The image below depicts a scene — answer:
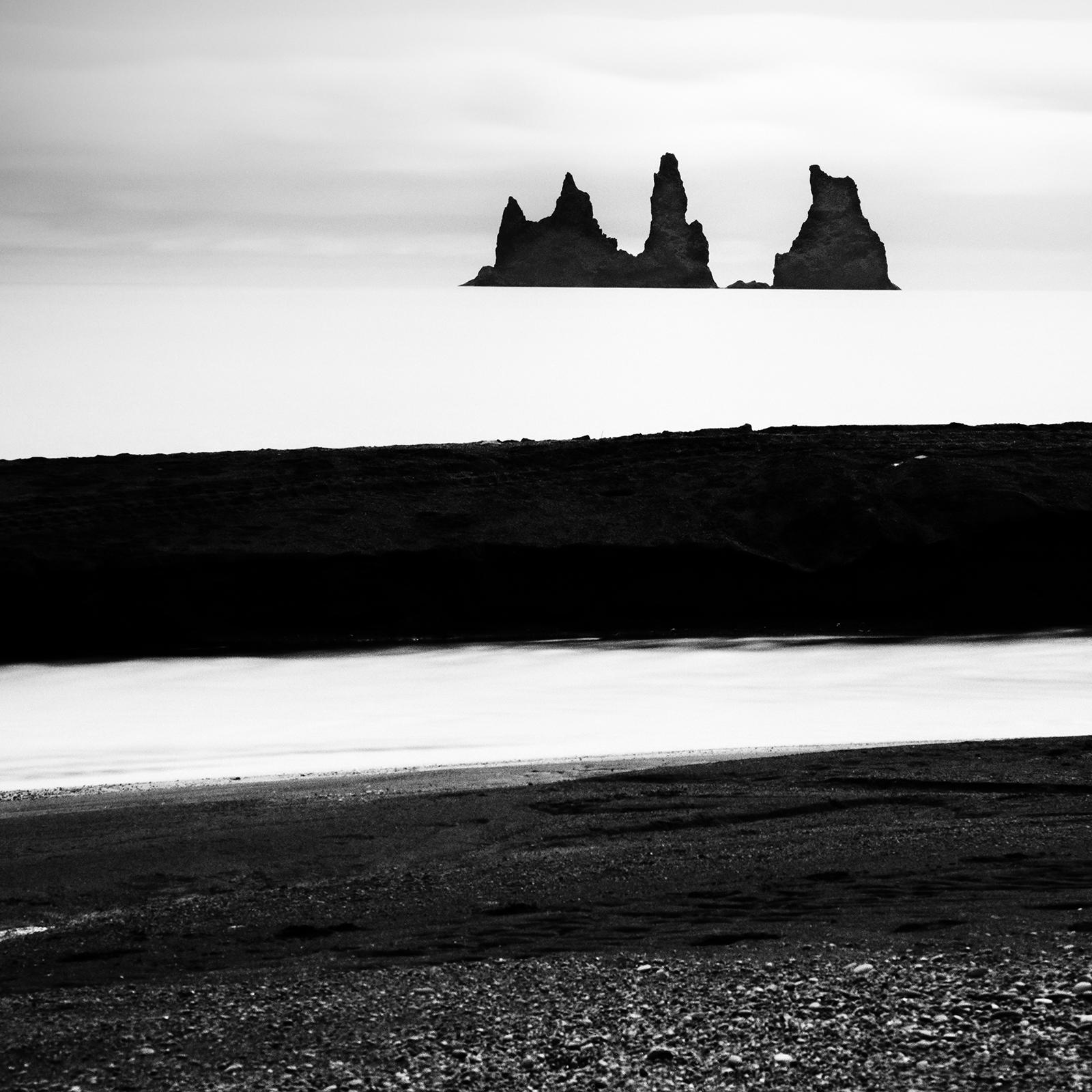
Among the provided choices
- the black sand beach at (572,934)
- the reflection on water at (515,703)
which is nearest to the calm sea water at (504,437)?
the reflection on water at (515,703)

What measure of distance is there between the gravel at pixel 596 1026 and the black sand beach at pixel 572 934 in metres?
0.01

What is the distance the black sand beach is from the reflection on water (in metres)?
2.78

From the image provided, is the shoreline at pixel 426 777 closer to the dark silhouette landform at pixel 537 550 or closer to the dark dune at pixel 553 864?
the dark dune at pixel 553 864

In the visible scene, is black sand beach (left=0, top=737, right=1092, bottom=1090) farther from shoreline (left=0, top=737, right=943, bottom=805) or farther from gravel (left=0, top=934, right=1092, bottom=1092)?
shoreline (left=0, top=737, right=943, bottom=805)

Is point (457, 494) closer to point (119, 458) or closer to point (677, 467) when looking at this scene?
point (677, 467)

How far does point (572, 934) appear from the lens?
6.59 meters

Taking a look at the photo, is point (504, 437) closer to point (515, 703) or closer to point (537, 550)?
point (537, 550)

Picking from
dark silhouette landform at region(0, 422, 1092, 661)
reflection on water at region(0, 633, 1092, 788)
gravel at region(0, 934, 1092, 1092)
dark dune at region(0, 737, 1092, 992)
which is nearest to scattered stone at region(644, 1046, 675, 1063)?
gravel at region(0, 934, 1092, 1092)

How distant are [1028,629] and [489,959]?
11.5 m

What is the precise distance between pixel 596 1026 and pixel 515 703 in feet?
27.0

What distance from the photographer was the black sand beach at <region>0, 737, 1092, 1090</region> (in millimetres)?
5434

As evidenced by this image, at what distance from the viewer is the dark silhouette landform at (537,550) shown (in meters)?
16.0

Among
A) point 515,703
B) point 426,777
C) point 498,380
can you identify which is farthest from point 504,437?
point 426,777

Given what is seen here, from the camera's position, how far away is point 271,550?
16391 millimetres
